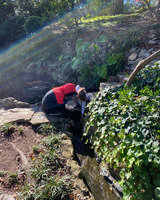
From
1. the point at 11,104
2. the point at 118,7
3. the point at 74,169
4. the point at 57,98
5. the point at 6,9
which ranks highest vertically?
the point at 6,9

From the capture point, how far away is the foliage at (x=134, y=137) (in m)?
2.06

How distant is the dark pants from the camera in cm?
479

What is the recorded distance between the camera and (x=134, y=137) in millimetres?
2273

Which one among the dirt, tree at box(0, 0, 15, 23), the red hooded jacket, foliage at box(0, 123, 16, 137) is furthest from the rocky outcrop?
tree at box(0, 0, 15, 23)

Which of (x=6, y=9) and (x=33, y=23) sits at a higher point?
(x=6, y=9)

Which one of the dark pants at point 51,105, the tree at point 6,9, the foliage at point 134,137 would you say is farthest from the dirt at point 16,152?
the tree at point 6,9

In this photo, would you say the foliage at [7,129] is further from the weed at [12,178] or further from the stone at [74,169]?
the stone at [74,169]

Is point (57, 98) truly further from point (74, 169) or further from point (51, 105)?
point (74, 169)

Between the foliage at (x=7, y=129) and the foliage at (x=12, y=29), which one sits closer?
the foliage at (x=7, y=129)

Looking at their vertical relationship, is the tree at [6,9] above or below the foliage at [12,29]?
above

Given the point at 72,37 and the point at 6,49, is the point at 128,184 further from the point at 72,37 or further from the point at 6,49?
the point at 6,49

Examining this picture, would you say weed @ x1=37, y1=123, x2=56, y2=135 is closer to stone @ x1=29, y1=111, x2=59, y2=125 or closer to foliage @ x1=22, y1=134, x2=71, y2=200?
stone @ x1=29, y1=111, x2=59, y2=125

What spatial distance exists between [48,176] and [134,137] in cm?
169

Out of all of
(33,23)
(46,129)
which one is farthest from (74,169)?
(33,23)
